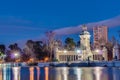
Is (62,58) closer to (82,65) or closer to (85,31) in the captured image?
(85,31)

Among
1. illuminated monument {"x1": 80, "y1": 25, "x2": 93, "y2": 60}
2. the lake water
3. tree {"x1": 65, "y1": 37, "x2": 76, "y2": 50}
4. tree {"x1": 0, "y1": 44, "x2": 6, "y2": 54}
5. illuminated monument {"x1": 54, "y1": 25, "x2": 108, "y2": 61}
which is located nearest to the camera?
the lake water

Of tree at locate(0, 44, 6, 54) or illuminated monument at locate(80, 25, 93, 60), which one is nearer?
illuminated monument at locate(80, 25, 93, 60)

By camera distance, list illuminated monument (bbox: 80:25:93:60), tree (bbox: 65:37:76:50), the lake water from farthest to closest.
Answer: tree (bbox: 65:37:76:50) < illuminated monument (bbox: 80:25:93:60) < the lake water

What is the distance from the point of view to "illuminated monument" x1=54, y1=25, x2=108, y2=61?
474 ft

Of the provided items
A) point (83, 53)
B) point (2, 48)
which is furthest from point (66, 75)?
point (2, 48)

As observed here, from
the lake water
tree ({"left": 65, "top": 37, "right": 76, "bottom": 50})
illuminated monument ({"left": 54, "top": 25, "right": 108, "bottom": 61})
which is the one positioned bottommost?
the lake water

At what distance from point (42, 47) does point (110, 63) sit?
153 feet

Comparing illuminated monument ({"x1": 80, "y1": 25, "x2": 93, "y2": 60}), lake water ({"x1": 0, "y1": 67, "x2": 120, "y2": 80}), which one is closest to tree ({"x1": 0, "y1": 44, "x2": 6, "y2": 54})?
illuminated monument ({"x1": 80, "y1": 25, "x2": 93, "y2": 60})

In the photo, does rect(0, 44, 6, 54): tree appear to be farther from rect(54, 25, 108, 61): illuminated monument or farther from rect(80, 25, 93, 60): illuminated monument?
rect(80, 25, 93, 60): illuminated monument

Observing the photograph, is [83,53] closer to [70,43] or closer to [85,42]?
[85,42]

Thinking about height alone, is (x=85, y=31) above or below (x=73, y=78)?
above

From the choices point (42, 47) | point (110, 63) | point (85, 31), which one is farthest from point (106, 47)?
point (110, 63)

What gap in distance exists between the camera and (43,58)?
496 ft

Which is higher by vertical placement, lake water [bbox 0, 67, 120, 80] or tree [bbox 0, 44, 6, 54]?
tree [bbox 0, 44, 6, 54]
